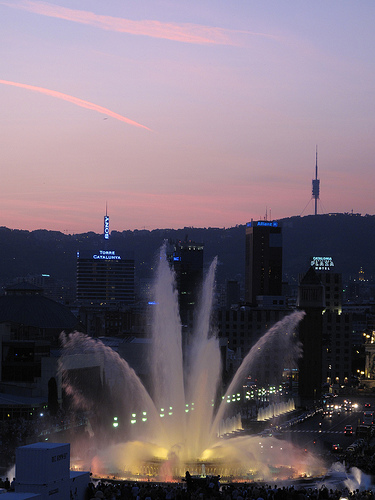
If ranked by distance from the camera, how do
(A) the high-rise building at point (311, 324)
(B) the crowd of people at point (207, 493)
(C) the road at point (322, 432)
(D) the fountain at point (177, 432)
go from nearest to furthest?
(B) the crowd of people at point (207, 493) < (D) the fountain at point (177, 432) < (C) the road at point (322, 432) < (A) the high-rise building at point (311, 324)

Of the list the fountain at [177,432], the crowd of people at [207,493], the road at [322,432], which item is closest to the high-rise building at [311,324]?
the road at [322,432]

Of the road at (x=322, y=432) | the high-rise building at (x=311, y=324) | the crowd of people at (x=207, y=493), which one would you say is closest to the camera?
the crowd of people at (x=207, y=493)

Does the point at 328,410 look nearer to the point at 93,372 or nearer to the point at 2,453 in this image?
the point at 93,372

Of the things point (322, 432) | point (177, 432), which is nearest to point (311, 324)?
point (322, 432)

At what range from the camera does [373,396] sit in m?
135

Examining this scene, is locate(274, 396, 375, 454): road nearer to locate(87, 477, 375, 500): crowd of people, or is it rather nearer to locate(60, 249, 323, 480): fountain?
locate(60, 249, 323, 480): fountain

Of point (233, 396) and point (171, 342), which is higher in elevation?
point (171, 342)

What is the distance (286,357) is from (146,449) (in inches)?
4232

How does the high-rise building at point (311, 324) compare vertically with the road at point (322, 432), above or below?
Result: above

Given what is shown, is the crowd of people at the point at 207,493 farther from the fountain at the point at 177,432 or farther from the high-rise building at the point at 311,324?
the high-rise building at the point at 311,324

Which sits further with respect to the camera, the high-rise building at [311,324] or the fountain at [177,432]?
the high-rise building at [311,324]

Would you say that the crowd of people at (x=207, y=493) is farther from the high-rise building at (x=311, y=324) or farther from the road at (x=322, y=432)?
the high-rise building at (x=311, y=324)

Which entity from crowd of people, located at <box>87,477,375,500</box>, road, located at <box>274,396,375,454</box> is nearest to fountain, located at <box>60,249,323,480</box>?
road, located at <box>274,396,375,454</box>

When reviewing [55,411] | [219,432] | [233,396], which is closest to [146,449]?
[219,432]
